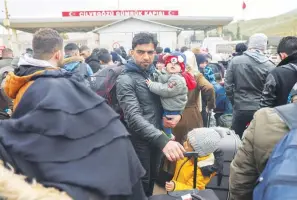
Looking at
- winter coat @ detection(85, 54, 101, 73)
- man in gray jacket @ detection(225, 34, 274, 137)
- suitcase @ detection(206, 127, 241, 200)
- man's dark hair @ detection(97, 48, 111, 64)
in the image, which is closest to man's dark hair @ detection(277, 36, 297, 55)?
man in gray jacket @ detection(225, 34, 274, 137)

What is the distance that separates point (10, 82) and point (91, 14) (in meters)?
30.4

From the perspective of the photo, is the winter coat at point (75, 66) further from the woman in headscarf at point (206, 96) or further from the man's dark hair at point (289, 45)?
the man's dark hair at point (289, 45)

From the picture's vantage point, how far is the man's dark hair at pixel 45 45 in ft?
7.68

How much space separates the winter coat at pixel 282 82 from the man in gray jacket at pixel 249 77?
0.97 meters

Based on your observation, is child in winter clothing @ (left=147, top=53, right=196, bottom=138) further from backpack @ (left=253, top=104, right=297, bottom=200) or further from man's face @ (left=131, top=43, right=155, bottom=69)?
backpack @ (left=253, top=104, right=297, bottom=200)

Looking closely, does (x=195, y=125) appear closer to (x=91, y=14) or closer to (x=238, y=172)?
(x=238, y=172)

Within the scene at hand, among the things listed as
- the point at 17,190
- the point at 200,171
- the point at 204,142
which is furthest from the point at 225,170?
the point at 17,190

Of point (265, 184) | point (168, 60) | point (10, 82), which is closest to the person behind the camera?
point (265, 184)

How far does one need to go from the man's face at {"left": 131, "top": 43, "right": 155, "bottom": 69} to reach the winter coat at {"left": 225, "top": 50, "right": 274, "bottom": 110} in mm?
2025

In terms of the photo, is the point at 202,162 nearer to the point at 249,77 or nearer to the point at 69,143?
the point at 69,143

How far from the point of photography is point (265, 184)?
139 cm

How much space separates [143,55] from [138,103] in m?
0.47

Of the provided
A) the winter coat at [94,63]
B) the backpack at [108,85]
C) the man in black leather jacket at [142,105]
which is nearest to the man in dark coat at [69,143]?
the man in black leather jacket at [142,105]

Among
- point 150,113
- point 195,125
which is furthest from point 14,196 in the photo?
point 195,125
